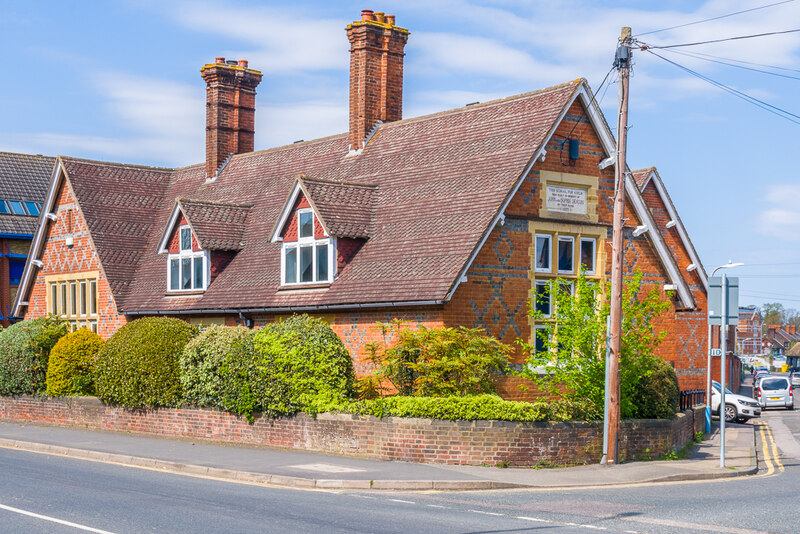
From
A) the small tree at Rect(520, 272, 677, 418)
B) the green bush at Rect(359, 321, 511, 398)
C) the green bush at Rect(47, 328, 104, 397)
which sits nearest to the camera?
the small tree at Rect(520, 272, 677, 418)

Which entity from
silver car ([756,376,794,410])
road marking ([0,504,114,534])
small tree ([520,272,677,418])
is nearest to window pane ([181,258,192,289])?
small tree ([520,272,677,418])

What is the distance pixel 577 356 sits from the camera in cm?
1931

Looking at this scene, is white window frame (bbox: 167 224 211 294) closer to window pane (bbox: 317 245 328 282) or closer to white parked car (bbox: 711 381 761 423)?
window pane (bbox: 317 245 328 282)

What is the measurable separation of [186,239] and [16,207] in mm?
20959

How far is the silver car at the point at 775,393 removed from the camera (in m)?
48.8

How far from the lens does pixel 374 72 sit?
1128 inches

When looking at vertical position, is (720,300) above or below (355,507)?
above

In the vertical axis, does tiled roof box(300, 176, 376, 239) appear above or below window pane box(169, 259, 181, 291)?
above

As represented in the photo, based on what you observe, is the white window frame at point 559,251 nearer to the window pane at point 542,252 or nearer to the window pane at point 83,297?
the window pane at point 542,252

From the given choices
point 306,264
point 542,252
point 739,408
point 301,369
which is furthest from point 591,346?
point 739,408

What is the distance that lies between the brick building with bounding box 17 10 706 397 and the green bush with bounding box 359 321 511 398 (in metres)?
0.94

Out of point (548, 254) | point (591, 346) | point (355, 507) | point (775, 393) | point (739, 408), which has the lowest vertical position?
point (775, 393)

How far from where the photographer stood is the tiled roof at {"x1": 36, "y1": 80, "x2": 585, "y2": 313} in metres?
Answer: 22.0

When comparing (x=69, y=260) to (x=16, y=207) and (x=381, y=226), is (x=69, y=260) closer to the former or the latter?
(x=16, y=207)
